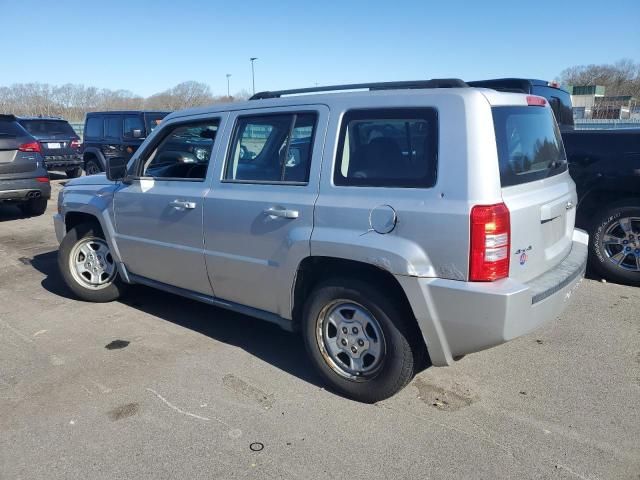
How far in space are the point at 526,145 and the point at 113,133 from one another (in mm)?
12689

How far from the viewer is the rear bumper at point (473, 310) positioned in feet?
9.43

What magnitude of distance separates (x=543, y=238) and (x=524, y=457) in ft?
4.13


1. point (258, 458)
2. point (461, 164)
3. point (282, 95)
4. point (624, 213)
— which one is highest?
point (282, 95)

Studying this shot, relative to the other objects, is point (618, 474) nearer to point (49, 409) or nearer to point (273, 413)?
point (273, 413)

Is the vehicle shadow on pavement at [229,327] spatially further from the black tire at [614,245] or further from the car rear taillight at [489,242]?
the black tire at [614,245]

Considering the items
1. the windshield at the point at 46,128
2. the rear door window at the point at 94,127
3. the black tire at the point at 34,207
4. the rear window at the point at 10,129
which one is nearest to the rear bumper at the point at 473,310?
the rear window at the point at 10,129

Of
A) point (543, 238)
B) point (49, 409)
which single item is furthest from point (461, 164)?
point (49, 409)

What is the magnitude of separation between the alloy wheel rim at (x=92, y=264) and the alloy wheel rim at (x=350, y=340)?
8.88ft

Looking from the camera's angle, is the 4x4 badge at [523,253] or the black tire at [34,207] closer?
the 4x4 badge at [523,253]

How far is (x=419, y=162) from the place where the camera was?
3.08 m

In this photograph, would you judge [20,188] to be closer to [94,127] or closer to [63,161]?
[94,127]

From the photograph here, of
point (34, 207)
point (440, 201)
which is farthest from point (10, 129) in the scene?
point (440, 201)

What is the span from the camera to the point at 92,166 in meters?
15.0

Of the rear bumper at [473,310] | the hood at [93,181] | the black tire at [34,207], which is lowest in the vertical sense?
the black tire at [34,207]
